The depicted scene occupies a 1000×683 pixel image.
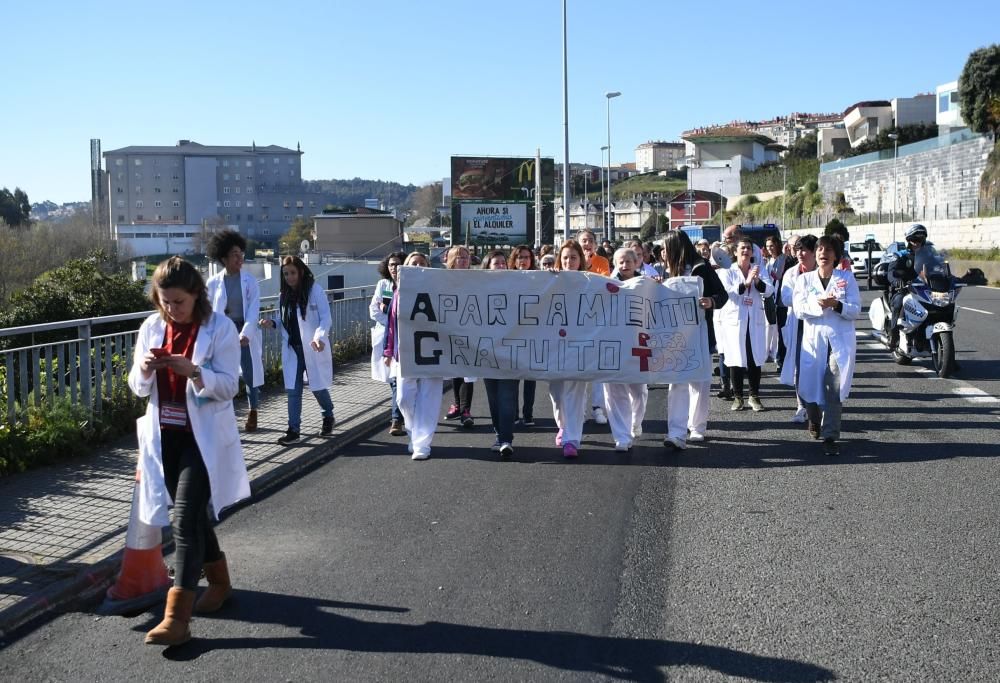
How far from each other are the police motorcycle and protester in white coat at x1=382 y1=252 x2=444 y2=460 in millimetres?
8018

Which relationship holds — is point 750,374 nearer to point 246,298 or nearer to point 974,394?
point 974,394

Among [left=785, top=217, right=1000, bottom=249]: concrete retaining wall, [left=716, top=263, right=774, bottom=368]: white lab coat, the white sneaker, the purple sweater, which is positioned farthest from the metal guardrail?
[left=785, top=217, right=1000, bottom=249]: concrete retaining wall

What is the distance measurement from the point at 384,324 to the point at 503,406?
2.05m

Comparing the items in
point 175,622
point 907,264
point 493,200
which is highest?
point 493,200

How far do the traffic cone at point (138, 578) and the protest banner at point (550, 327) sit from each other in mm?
4716

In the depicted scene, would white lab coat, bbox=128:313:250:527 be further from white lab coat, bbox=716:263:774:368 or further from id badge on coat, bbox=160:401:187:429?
white lab coat, bbox=716:263:774:368

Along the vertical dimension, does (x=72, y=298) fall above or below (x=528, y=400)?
above

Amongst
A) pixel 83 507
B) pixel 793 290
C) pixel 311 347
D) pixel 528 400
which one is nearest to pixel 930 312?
pixel 793 290

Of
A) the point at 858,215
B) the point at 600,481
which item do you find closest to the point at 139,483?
the point at 600,481

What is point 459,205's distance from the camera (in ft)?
137

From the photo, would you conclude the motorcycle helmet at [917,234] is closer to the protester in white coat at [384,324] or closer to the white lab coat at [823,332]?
the white lab coat at [823,332]

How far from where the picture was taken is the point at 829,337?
970 centimetres

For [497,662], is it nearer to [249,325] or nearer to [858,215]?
[249,325]

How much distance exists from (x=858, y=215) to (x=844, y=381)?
75375mm
